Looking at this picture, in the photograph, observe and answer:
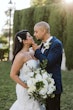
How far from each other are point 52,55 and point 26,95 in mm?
748

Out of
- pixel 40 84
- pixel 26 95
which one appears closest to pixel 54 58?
pixel 40 84

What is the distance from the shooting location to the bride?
4852 mm

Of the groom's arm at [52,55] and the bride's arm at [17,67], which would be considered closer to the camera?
the groom's arm at [52,55]

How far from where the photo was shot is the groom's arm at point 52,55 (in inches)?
182

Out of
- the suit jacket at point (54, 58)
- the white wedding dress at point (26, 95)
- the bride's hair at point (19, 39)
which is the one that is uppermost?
the bride's hair at point (19, 39)

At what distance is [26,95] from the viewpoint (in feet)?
16.5

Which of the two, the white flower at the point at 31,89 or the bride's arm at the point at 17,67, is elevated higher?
the bride's arm at the point at 17,67

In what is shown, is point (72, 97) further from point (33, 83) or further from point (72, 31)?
point (72, 31)

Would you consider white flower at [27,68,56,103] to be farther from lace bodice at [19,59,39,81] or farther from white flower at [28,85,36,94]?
lace bodice at [19,59,39,81]

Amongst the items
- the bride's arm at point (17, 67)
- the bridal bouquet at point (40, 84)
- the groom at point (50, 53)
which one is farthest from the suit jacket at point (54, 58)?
the bride's arm at point (17, 67)

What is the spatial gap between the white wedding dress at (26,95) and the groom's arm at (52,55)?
0.18 meters

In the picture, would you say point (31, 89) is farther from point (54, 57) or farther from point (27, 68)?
point (54, 57)

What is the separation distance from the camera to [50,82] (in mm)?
4633

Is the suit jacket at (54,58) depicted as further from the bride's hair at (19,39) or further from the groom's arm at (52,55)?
the bride's hair at (19,39)
